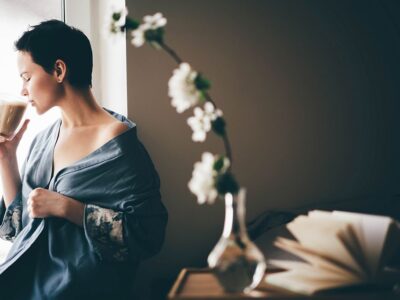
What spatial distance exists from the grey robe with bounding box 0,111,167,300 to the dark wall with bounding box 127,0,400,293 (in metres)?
0.23

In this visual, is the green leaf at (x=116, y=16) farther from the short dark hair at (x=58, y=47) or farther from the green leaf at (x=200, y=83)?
the short dark hair at (x=58, y=47)

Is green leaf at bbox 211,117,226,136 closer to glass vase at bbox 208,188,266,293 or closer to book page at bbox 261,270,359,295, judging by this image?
glass vase at bbox 208,188,266,293

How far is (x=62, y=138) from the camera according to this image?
1566 millimetres

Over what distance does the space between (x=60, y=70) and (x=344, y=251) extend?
95 centimetres

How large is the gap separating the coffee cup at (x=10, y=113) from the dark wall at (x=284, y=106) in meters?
0.40

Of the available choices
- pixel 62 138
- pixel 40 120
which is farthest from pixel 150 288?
pixel 40 120

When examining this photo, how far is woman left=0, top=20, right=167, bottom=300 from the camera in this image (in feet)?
4.45

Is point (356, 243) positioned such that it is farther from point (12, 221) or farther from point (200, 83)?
point (12, 221)

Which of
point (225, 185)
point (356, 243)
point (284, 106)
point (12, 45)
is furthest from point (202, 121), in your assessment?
point (12, 45)

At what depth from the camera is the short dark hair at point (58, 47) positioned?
4.78 ft

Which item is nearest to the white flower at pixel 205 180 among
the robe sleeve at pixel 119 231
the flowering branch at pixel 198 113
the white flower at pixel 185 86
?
the flowering branch at pixel 198 113

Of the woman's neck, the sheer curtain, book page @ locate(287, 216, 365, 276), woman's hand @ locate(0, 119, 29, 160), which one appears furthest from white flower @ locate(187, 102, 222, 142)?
the sheer curtain

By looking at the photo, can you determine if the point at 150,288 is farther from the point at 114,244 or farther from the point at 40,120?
the point at 40,120

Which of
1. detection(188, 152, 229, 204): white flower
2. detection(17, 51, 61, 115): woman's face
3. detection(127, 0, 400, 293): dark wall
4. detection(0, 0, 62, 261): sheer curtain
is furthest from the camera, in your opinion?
detection(0, 0, 62, 261): sheer curtain
